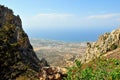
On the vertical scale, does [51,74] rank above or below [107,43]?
below

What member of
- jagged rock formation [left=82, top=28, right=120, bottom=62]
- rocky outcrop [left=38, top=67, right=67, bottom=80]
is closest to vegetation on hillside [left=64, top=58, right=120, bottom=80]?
rocky outcrop [left=38, top=67, right=67, bottom=80]

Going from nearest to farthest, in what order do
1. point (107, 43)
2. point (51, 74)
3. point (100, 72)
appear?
point (100, 72), point (51, 74), point (107, 43)

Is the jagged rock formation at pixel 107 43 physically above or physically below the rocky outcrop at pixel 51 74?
above

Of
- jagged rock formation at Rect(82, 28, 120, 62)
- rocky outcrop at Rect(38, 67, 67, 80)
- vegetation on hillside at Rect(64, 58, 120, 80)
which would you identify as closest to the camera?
vegetation on hillside at Rect(64, 58, 120, 80)

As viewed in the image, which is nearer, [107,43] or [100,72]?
[100,72]

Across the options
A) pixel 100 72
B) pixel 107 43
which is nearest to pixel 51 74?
pixel 100 72

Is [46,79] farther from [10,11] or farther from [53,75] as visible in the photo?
[10,11]

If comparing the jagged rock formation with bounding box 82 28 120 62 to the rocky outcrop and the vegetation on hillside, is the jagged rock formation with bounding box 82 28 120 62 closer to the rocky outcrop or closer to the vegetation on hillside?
the rocky outcrop

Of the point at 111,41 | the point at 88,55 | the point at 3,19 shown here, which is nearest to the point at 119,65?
the point at 111,41

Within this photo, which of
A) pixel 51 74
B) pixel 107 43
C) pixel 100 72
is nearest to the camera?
pixel 100 72

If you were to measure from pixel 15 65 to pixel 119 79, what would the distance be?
41.9 metres

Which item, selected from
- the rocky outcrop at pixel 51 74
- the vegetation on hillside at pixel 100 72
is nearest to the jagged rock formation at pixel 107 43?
the rocky outcrop at pixel 51 74

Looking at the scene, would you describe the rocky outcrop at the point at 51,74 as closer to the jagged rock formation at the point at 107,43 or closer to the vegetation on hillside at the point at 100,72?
the vegetation on hillside at the point at 100,72

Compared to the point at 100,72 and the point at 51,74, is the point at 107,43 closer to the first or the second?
the point at 51,74
